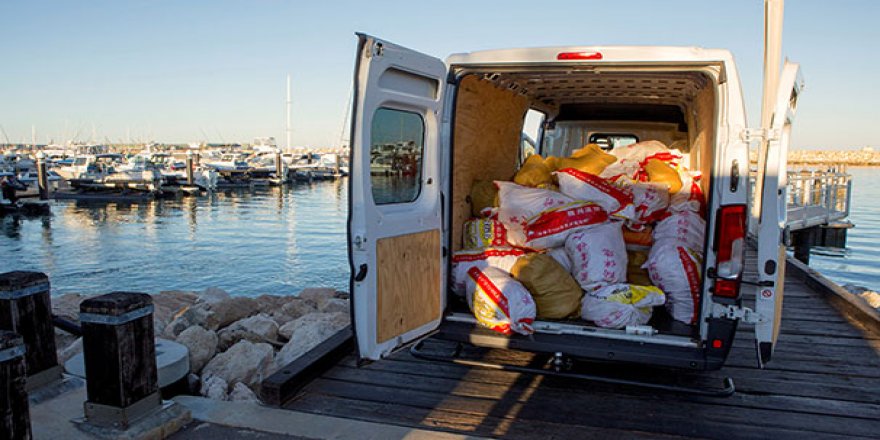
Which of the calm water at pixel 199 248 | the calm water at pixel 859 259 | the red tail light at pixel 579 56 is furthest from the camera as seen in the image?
the calm water at pixel 199 248

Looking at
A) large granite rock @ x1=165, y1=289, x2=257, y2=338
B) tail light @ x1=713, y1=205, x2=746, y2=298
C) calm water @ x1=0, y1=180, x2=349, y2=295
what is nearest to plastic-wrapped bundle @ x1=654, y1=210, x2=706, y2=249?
tail light @ x1=713, y1=205, x2=746, y2=298

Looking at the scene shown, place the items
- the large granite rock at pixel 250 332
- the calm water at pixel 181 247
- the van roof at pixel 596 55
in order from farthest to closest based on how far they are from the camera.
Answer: the calm water at pixel 181 247
the large granite rock at pixel 250 332
the van roof at pixel 596 55

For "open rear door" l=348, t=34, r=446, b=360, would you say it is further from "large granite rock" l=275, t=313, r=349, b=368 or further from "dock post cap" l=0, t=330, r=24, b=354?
"large granite rock" l=275, t=313, r=349, b=368

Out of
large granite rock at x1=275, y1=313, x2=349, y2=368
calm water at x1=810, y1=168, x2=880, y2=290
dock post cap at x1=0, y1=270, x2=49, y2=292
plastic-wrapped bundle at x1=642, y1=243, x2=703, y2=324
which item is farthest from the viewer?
calm water at x1=810, y1=168, x2=880, y2=290

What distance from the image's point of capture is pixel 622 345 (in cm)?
384

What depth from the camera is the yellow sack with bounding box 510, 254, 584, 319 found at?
4211 mm

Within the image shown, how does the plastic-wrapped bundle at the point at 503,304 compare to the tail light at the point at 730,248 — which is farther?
the plastic-wrapped bundle at the point at 503,304

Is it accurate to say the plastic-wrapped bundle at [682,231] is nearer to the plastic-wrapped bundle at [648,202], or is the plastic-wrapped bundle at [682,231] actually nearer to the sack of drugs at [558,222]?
the plastic-wrapped bundle at [648,202]

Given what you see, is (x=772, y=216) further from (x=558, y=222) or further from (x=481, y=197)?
(x=481, y=197)

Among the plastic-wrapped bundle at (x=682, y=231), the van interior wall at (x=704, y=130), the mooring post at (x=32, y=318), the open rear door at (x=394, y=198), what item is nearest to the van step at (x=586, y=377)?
the open rear door at (x=394, y=198)

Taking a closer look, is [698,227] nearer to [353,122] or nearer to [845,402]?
[845,402]

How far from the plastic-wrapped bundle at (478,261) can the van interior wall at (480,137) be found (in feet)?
0.50

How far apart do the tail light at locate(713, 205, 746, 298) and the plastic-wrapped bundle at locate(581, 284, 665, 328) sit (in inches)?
Answer: 21.1

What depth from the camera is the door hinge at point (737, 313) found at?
3.51 metres
